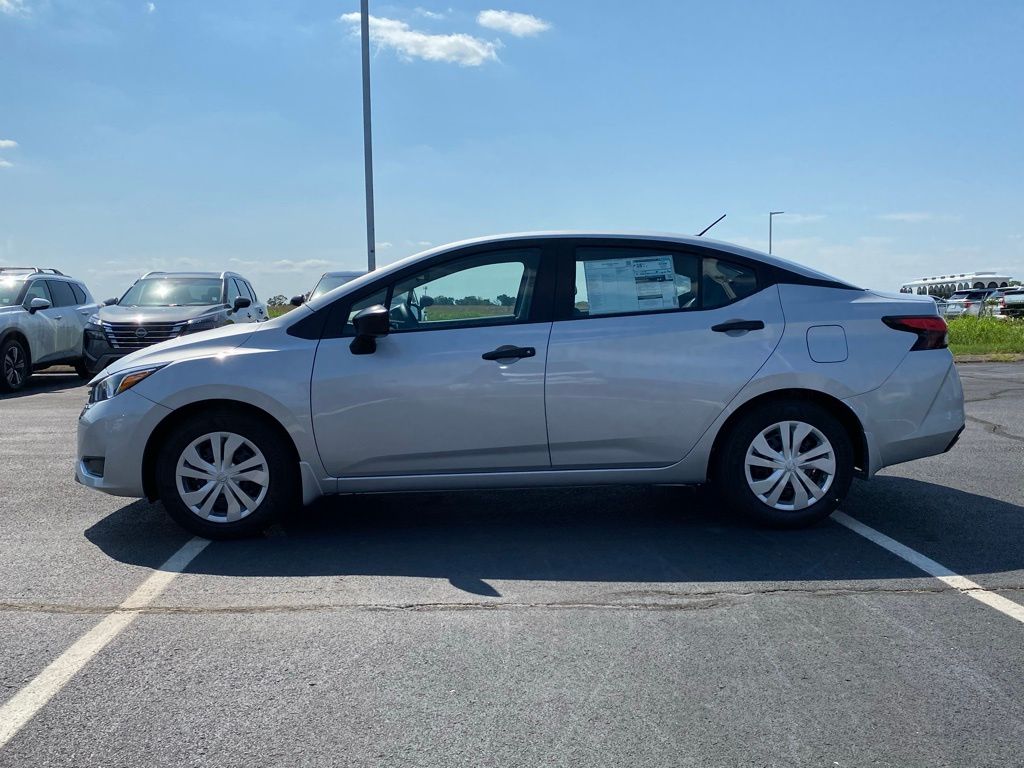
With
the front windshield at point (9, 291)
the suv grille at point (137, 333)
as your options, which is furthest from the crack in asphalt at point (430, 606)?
the front windshield at point (9, 291)

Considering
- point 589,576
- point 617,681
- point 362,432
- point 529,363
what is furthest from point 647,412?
point 617,681

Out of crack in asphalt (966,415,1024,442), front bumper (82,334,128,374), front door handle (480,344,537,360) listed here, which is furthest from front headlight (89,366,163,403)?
front bumper (82,334,128,374)

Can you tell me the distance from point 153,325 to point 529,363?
33.5 ft

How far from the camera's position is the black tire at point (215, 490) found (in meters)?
5.18

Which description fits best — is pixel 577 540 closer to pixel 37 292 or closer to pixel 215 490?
pixel 215 490

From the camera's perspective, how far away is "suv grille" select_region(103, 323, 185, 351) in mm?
13797

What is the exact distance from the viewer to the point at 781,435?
527cm

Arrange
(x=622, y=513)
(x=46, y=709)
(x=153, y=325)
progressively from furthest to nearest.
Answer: (x=153, y=325)
(x=622, y=513)
(x=46, y=709)

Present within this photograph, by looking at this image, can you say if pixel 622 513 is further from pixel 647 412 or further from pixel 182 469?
pixel 182 469

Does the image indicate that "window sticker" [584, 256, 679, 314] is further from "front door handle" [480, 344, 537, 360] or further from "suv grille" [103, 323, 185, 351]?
"suv grille" [103, 323, 185, 351]

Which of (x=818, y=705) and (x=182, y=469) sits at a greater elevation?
(x=182, y=469)

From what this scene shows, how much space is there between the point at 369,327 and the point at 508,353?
756 millimetres

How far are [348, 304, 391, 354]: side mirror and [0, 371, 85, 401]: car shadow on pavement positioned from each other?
9.75 metres

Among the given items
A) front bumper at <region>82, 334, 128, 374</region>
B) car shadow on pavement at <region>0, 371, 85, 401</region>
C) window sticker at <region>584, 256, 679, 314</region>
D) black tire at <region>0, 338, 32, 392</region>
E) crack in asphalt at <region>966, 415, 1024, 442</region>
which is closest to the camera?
window sticker at <region>584, 256, 679, 314</region>
